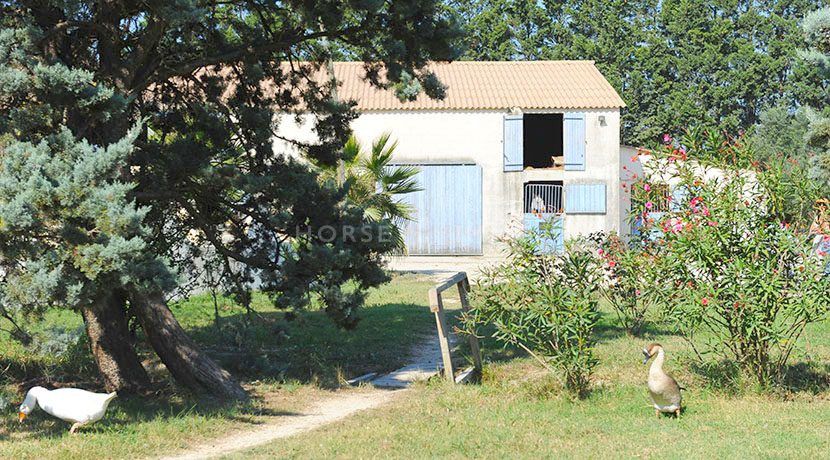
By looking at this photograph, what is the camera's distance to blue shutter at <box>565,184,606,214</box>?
27.8 m

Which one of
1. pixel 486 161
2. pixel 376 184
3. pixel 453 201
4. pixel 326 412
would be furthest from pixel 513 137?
pixel 326 412

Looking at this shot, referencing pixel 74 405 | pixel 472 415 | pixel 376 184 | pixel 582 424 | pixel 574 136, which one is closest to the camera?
pixel 74 405

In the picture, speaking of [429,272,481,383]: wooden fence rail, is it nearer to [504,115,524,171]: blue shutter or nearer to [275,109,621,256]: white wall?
[275,109,621,256]: white wall

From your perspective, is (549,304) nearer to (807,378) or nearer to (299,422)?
(299,422)

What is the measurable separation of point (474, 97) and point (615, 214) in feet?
17.6

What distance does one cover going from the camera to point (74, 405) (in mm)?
7754

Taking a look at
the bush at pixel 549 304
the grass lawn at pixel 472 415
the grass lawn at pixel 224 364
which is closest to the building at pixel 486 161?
the grass lawn at pixel 224 364

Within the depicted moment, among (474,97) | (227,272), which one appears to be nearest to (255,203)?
(227,272)

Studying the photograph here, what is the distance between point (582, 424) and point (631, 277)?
2.29 m

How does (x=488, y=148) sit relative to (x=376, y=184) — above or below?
above

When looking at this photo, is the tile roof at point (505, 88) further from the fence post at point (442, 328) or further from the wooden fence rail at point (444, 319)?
the fence post at point (442, 328)

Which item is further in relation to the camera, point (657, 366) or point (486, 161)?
point (486, 161)

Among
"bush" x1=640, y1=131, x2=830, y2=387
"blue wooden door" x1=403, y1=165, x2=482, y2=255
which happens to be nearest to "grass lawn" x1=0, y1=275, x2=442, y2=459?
"bush" x1=640, y1=131, x2=830, y2=387

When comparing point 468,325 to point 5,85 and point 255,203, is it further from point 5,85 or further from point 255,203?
point 5,85
